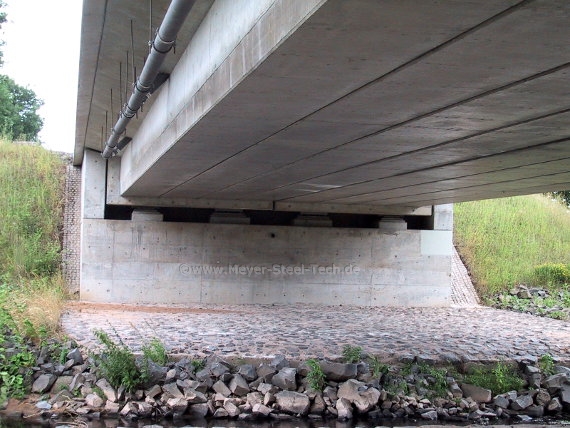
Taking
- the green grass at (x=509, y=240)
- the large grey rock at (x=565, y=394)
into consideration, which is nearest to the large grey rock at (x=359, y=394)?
the large grey rock at (x=565, y=394)

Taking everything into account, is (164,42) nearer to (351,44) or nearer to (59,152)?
(351,44)

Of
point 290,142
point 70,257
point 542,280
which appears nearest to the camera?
point 290,142

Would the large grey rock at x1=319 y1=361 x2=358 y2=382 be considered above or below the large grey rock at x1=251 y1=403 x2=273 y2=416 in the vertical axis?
above

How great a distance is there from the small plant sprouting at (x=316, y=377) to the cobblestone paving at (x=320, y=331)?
71 cm

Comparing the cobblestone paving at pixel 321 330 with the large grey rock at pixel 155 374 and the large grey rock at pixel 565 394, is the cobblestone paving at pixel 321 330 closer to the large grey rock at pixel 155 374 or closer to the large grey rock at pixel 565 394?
the large grey rock at pixel 155 374

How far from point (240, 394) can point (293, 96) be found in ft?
20.7

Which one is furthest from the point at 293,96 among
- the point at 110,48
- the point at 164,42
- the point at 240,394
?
the point at 240,394

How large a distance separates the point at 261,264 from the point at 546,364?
1009cm

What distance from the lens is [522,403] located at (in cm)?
1152

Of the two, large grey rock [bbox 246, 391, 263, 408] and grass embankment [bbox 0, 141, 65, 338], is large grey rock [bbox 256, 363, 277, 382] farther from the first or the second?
grass embankment [bbox 0, 141, 65, 338]

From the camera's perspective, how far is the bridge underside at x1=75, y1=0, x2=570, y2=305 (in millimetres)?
4414

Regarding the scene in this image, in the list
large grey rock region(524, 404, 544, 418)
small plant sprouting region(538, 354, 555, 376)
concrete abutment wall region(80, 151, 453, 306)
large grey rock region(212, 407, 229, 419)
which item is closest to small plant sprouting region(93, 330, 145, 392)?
large grey rock region(212, 407, 229, 419)

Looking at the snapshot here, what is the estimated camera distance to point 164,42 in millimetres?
6527

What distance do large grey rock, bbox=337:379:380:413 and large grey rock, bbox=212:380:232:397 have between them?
1.95 meters
